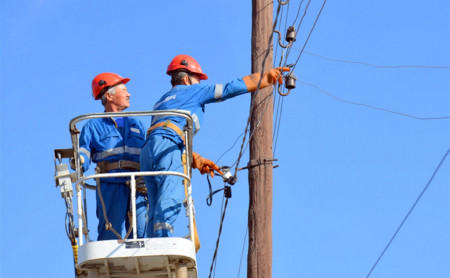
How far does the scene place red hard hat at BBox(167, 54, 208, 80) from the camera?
10.2m

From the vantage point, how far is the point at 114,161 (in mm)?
9922

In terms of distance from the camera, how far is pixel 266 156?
10516 mm

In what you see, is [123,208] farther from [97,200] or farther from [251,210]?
[251,210]

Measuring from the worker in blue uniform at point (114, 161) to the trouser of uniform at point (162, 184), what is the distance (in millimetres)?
468

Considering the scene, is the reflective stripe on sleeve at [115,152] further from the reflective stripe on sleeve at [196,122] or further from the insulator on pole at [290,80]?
the insulator on pole at [290,80]

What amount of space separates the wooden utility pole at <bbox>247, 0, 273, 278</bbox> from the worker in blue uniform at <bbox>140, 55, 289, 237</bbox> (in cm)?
39

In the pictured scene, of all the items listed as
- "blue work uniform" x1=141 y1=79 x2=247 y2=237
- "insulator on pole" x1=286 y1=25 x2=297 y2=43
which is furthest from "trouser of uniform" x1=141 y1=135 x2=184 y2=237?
"insulator on pole" x1=286 y1=25 x2=297 y2=43

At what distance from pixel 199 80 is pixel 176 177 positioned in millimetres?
1498

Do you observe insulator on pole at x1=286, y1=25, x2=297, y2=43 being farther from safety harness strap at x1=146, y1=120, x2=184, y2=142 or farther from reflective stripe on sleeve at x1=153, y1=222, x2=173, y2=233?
reflective stripe on sleeve at x1=153, y1=222, x2=173, y2=233


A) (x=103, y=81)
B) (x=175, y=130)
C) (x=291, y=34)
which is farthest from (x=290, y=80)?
(x=103, y=81)

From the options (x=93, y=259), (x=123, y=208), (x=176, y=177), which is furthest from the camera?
(x=123, y=208)

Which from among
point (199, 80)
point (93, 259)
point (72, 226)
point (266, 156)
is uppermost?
point (199, 80)

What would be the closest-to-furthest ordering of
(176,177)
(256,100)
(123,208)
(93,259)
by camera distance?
(93,259), (176,177), (123,208), (256,100)

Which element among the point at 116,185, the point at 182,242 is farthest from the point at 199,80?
the point at 182,242
